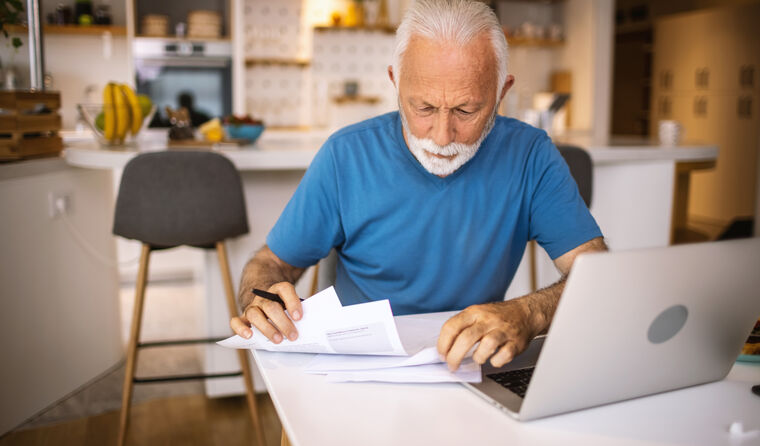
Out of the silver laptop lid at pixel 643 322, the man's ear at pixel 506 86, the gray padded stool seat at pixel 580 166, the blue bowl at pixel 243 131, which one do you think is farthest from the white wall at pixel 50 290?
the silver laptop lid at pixel 643 322

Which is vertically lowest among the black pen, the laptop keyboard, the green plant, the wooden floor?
the wooden floor

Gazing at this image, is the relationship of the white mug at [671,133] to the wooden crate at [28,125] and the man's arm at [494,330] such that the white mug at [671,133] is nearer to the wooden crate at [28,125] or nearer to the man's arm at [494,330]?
the man's arm at [494,330]

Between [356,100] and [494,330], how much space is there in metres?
4.68

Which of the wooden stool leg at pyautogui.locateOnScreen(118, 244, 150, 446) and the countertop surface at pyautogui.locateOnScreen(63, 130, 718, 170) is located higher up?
the countertop surface at pyautogui.locateOnScreen(63, 130, 718, 170)

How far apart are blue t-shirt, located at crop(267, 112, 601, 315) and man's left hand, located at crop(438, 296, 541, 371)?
36cm

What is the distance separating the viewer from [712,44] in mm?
7020

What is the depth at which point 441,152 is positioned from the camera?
1.31 metres

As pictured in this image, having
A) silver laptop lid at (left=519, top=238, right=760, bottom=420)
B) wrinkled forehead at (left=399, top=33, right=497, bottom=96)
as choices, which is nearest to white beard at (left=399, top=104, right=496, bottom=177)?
wrinkled forehead at (left=399, top=33, right=497, bottom=96)

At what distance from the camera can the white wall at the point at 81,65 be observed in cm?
493

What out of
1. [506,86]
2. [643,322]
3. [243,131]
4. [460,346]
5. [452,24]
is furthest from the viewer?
[243,131]

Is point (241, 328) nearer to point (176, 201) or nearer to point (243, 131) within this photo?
point (176, 201)

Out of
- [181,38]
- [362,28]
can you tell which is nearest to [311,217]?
[181,38]

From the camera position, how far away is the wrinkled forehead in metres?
1.25

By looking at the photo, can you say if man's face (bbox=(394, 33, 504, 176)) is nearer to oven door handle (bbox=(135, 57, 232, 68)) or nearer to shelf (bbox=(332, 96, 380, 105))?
oven door handle (bbox=(135, 57, 232, 68))
